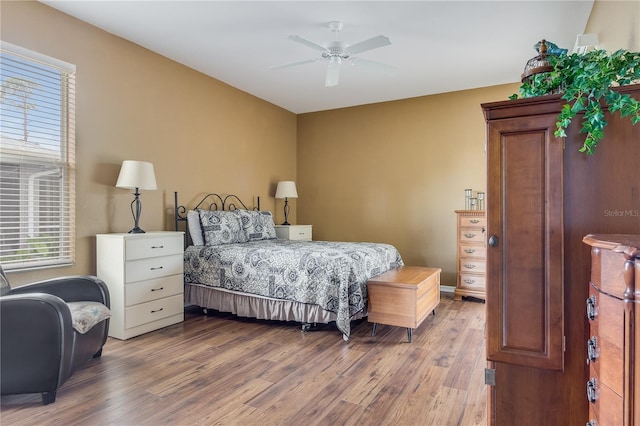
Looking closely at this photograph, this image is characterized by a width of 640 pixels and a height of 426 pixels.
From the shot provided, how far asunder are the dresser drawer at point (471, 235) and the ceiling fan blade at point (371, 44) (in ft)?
8.25

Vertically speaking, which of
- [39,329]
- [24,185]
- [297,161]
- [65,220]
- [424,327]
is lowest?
[424,327]

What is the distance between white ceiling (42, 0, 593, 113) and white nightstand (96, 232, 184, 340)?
6.24ft

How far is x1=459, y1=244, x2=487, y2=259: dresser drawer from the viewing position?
4.34 meters

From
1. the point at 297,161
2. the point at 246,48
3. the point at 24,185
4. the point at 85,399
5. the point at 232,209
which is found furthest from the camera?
the point at 297,161

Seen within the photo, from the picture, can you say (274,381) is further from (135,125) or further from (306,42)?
(135,125)

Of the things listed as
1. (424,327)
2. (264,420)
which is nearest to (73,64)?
(264,420)

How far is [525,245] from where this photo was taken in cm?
149

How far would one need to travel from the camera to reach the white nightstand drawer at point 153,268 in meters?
3.07

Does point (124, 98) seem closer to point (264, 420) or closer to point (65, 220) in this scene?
point (65, 220)

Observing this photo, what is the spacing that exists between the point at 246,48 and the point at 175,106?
3.50 feet

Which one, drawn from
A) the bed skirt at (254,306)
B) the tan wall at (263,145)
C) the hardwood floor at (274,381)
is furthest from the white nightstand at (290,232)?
the hardwood floor at (274,381)

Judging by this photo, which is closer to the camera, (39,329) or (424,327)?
(39,329)

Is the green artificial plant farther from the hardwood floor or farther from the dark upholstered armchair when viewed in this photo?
the dark upholstered armchair

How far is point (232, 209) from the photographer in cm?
488
